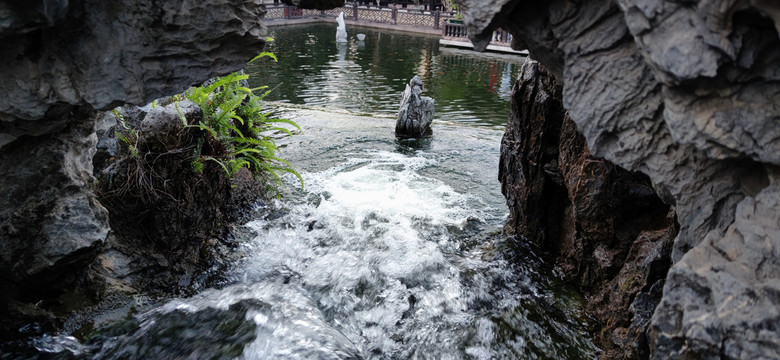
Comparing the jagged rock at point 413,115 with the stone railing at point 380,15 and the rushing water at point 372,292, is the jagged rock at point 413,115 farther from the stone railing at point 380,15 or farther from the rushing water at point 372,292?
the stone railing at point 380,15

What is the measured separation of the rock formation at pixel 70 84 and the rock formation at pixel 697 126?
1.91 meters

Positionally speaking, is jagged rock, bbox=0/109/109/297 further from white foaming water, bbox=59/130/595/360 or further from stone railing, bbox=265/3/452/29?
Answer: stone railing, bbox=265/3/452/29

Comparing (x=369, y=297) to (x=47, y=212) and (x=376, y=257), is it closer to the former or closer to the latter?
(x=376, y=257)

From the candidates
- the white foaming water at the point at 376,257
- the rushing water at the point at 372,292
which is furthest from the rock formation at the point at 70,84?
the white foaming water at the point at 376,257

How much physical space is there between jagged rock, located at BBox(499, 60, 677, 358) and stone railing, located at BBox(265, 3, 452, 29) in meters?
31.1

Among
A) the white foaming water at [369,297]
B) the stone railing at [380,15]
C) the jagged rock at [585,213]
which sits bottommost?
the white foaming water at [369,297]

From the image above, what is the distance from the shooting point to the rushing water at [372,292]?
13.4ft

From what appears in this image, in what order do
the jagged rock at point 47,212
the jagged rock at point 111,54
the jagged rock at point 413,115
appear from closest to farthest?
the jagged rock at point 111,54 → the jagged rock at point 47,212 → the jagged rock at point 413,115

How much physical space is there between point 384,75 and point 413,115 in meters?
10.7

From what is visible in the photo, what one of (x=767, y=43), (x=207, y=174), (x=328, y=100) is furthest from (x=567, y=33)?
(x=328, y=100)

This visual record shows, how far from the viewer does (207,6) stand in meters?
3.30

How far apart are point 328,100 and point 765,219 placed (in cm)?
1396

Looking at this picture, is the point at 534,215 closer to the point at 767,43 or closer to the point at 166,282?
the point at 767,43

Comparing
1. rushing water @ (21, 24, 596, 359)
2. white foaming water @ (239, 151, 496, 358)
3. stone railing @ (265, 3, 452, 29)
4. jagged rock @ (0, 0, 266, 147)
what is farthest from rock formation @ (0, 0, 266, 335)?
stone railing @ (265, 3, 452, 29)
